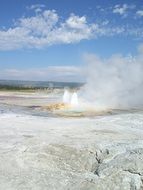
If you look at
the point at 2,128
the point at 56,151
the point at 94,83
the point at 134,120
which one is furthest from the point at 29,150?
the point at 94,83

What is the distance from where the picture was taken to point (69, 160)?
8.16m

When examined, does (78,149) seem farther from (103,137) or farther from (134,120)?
(134,120)

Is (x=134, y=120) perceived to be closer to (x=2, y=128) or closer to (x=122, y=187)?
(x=2, y=128)

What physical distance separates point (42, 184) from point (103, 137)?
12.2 ft

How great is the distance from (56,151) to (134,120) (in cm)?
684

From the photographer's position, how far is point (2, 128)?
463 inches

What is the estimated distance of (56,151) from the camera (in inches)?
340

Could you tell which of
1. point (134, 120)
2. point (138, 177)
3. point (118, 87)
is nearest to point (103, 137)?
point (138, 177)

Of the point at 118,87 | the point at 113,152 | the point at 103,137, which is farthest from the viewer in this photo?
the point at 118,87

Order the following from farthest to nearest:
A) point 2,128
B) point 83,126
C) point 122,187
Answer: point 83,126 < point 2,128 < point 122,187

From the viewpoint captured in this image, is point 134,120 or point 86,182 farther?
point 134,120

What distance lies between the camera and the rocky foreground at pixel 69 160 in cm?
696

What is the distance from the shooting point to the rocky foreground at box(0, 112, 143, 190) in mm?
6965

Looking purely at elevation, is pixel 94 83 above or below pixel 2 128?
above
